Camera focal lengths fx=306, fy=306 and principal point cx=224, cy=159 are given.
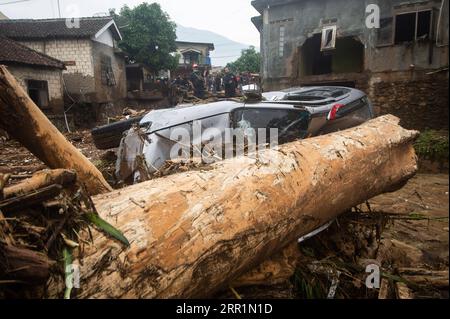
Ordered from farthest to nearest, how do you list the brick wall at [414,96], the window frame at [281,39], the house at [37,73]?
the house at [37,73], the window frame at [281,39], the brick wall at [414,96]

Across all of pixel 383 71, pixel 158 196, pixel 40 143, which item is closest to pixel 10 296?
pixel 158 196

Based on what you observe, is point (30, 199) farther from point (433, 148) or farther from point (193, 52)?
point (193, 52)

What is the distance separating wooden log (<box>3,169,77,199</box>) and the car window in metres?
2.64

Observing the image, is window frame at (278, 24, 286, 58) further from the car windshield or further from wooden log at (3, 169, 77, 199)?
wooden log at (3, 169, 77, 199)

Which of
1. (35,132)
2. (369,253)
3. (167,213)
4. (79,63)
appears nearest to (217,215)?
(167,213)

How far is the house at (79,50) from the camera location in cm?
1609

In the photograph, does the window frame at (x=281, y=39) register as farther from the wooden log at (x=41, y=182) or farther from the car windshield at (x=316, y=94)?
the wooden log at (x=41, y=182)

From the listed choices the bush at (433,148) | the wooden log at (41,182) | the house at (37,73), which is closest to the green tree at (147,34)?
the house at (37,73)

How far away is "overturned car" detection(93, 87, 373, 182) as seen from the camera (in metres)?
3.54

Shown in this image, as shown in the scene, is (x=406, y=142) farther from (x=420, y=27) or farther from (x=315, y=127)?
(x=420, y=27)

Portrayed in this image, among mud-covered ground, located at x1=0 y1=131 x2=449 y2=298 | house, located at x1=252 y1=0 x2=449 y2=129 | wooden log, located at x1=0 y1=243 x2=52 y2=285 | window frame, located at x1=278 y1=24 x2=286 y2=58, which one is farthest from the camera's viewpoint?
window frame, located at x1=278 y1=24 x2=286 y2=58

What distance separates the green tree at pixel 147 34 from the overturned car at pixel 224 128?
1797 cm

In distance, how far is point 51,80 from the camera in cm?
1433

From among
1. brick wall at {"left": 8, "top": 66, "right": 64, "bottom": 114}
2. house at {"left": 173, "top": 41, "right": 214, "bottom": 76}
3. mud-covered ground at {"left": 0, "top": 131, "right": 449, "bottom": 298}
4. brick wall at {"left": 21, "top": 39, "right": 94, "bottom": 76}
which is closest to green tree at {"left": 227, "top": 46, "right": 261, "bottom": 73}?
house at {"left": 173, "top": 41, "right": 214, "bottom": 76}
